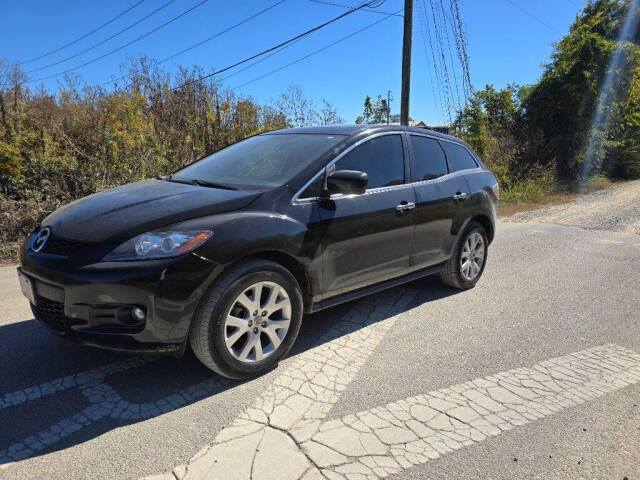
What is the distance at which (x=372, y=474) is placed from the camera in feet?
7.21

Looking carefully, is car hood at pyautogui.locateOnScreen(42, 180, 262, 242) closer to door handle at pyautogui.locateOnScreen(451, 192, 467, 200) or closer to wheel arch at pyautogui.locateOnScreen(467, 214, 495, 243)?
door handle at pyautogui.locateOnScreen(451, 192, 467, 200)

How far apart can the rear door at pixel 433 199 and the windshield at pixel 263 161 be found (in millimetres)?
935

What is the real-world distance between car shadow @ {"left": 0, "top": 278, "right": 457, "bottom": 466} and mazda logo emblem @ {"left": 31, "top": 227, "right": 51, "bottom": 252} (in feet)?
2.65

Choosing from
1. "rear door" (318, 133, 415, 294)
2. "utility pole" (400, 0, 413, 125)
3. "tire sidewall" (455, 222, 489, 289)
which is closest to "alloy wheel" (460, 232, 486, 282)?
"tire sidewall" (455, 222, 489, 289)

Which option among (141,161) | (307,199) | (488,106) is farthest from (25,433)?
(488,106)

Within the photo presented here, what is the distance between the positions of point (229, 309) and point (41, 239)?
51.9 inches

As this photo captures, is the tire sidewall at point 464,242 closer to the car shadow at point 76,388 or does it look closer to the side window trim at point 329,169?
the side window trim at point 329,169

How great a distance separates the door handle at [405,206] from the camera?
3925mm

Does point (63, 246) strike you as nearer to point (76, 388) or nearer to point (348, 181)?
point (76, 388)

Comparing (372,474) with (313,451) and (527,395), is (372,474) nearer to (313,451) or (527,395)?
(313,451)

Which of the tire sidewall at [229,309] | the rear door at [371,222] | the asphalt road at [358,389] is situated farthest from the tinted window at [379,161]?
the asphalt road at [358,389]

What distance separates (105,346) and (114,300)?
285 millimetres

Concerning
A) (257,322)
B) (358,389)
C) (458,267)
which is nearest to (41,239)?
(257,322)

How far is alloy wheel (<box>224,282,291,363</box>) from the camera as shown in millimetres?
2928
